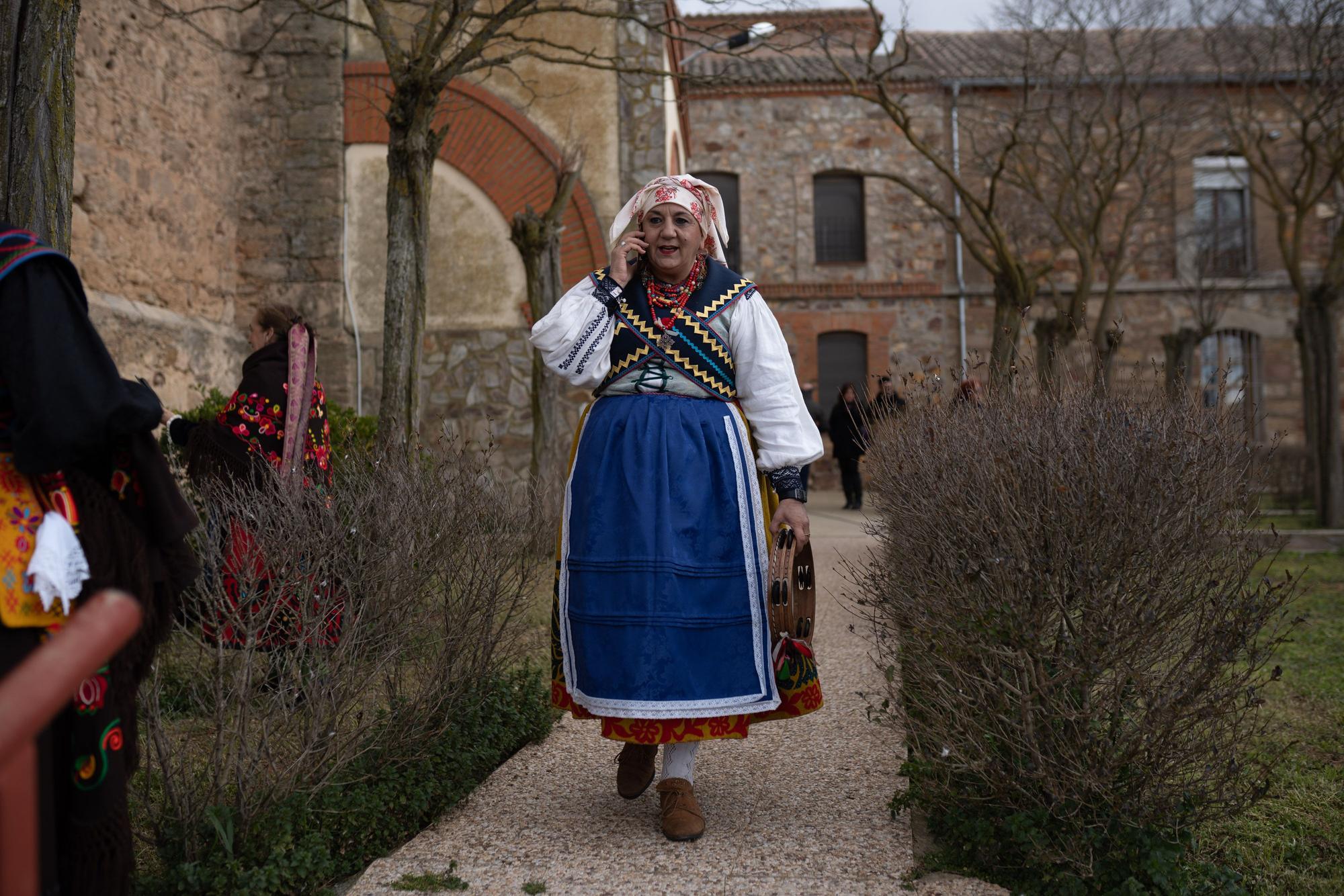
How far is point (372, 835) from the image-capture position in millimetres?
3139

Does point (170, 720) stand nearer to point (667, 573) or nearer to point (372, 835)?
point (372, 835)

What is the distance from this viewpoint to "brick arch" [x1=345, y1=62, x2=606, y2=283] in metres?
10.5

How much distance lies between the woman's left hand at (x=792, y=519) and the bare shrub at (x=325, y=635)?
3.45ft

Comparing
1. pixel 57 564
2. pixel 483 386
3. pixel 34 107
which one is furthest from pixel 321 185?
pixel 57 564

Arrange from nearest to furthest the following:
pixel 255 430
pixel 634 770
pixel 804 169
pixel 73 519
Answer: pixel 73 519
pixel 634 770
pixel 255 430
pixel 804 169

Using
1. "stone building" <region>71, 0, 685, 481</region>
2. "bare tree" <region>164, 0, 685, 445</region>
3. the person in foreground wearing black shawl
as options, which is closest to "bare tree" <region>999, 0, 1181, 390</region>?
"stone building" <region>71, 0, 685, 481</region>

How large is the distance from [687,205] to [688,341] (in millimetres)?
404

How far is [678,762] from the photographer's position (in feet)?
10.8

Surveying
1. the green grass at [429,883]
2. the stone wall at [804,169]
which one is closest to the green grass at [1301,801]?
the green grass at [429,883]

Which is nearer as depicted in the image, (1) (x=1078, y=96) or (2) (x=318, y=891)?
(2) (x=318, y=891)

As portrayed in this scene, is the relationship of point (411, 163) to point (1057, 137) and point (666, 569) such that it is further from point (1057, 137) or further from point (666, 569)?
point (1057, 137)

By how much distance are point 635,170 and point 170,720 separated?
809 centimetres

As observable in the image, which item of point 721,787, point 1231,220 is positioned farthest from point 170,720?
point 1231,220

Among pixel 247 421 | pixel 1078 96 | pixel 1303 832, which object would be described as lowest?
pixel 1303 832
